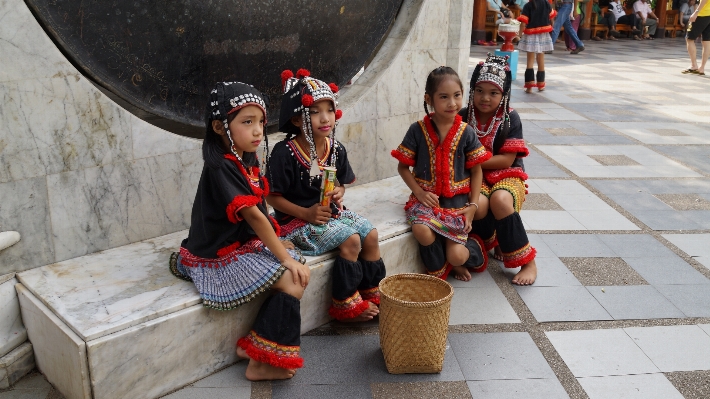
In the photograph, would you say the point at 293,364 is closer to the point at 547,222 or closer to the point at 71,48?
the point at 71,48

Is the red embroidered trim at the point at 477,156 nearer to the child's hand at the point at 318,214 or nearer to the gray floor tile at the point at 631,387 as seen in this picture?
the child's hand at the point at 318,214

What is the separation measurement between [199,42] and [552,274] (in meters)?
2.41

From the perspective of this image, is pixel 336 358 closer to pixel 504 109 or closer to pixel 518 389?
pixel 518 389

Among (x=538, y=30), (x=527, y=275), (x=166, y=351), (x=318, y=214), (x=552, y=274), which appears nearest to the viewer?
(x=166, y=351)

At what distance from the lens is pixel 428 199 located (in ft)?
12.2

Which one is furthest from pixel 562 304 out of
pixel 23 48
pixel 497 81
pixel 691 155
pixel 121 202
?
pixel 691 155

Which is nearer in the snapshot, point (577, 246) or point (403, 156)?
point (403, 156)

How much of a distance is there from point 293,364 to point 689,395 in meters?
1.68

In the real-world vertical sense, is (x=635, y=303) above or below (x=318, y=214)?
below

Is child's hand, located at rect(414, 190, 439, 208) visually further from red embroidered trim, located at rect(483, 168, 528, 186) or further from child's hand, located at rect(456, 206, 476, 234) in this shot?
red embroidered trim, located at rect(483, 168, 528, 186)

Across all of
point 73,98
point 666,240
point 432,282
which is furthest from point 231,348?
point 666,240

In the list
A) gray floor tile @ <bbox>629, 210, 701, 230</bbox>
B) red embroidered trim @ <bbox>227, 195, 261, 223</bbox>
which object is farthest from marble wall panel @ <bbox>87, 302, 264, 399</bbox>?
gray floor tile @ <bbox>629, 210, 701, 230</bbox>

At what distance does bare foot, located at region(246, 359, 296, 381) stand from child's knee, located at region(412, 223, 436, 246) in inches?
45.4

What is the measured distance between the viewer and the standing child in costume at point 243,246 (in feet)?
9.05
